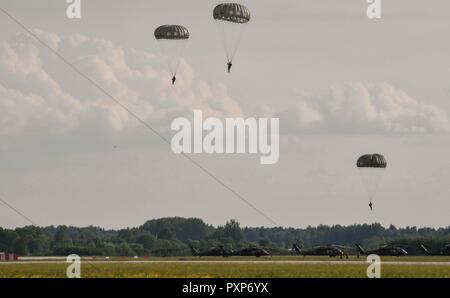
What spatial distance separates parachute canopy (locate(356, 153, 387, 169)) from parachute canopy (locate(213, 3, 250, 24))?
29203 mm

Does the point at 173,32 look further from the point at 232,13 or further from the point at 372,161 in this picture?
the point at 372,161

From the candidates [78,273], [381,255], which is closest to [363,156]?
[381,255]

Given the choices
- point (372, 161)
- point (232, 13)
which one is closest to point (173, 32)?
point (232, 13)

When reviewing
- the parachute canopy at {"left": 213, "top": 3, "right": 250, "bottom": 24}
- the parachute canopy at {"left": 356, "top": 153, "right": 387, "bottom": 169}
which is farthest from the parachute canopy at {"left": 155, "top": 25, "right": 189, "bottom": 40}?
the parachute canopy at {"left": 356, "top": 153, "right": 387, "bottom": 169}

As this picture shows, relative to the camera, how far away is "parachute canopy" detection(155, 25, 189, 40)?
11738 centimetres

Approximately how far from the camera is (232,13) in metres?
113

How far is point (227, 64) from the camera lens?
109 meters

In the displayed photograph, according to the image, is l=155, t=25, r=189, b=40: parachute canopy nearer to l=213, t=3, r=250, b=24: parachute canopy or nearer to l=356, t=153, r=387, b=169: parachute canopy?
l=213, t=3, r=250, b=24: parachute canopy

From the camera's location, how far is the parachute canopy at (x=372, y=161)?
13466 centimetres

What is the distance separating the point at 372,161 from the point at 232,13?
31.3 meters

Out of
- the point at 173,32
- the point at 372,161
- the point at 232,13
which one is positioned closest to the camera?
the point at 232,13
